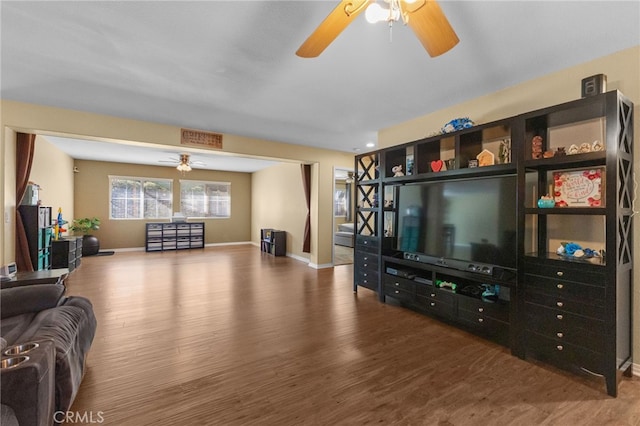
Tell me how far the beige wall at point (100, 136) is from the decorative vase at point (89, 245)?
349 centimetres

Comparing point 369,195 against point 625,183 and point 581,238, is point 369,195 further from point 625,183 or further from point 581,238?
point 625,183

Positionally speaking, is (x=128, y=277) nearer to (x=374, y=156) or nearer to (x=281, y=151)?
(x=281, y=151)

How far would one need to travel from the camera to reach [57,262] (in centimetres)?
505

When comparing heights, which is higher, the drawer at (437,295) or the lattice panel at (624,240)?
the lattice panel at (624,240)

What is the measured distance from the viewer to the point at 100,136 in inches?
157

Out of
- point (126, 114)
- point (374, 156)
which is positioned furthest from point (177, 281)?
point (374, 156)

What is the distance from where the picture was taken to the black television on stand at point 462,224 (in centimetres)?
A: 265

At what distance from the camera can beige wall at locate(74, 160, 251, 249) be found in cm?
759

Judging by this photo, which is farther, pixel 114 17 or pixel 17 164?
pixel 17 164

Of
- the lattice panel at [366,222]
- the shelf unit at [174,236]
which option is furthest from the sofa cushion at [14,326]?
the shelf unit at [174,236]

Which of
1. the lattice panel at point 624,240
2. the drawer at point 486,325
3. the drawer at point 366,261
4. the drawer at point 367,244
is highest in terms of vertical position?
the lattice panel at point 624,240

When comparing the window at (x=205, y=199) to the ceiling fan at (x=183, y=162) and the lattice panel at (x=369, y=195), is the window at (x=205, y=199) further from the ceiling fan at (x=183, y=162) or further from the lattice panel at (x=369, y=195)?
the lattice panel at (x=369, y=195)

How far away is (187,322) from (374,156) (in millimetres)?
3383

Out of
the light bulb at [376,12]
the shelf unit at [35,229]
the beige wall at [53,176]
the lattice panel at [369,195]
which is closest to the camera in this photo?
the light bulb at [376,12]
